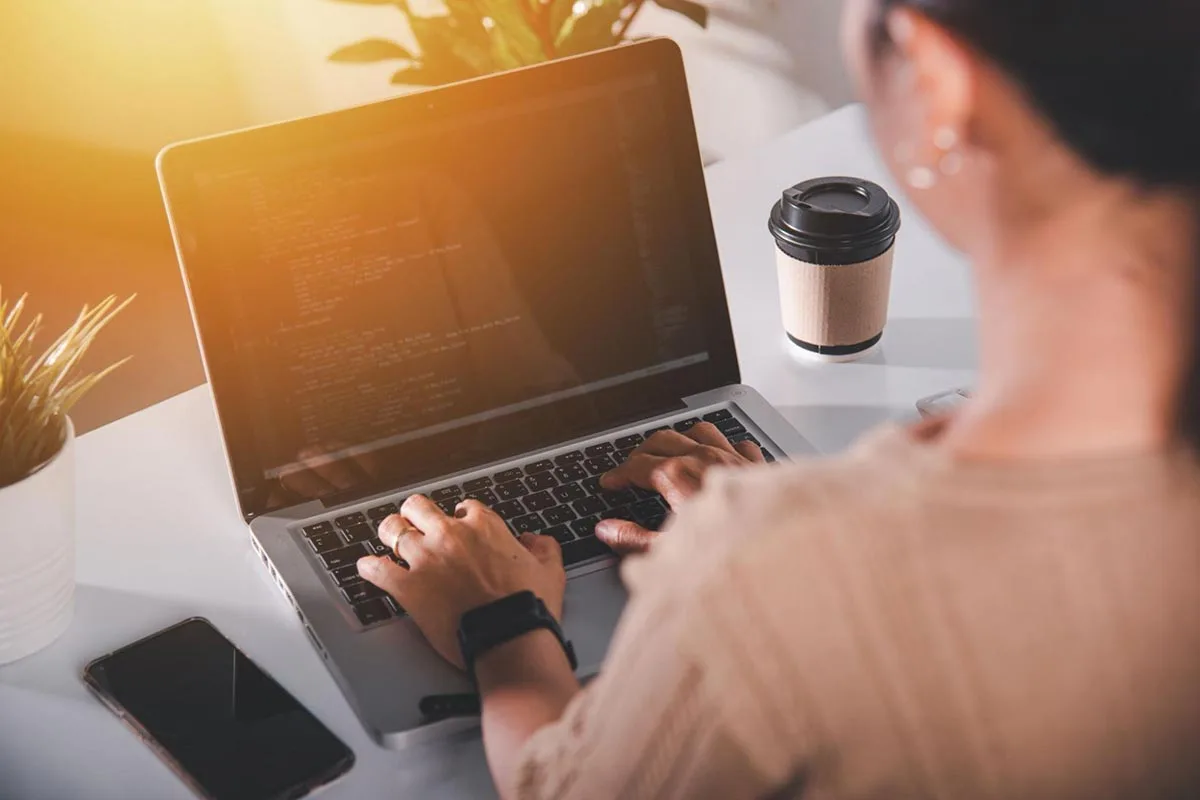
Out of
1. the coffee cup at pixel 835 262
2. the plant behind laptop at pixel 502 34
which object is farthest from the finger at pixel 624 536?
the plant behind laptop at pixel 502 34

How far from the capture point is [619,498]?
96 centimetres

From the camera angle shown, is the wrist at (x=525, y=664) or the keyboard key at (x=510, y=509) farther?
the keyboard key at (x=510, y=509)

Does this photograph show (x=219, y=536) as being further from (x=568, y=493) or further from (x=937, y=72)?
(x=937, y=72)

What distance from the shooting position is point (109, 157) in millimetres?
2107

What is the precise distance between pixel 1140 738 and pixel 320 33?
2.04 m

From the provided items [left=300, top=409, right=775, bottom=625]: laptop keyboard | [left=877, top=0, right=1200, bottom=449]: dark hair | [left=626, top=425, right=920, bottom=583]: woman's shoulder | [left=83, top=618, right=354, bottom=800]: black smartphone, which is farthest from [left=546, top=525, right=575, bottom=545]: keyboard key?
[left=877, top=0, right=1200, bottom=449]: dark hair

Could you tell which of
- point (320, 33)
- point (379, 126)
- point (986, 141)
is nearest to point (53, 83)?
point (320, 33)

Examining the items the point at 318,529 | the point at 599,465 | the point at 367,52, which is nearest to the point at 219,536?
the point at 318,529

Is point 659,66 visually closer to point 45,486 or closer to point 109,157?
point 45,486

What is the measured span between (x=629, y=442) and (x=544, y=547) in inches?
6.2

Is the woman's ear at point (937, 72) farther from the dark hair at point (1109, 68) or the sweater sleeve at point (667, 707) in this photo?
the sweater sleeve at point (667, 707)

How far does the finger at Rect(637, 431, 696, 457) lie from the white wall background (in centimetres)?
101

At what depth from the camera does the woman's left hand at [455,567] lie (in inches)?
32.3

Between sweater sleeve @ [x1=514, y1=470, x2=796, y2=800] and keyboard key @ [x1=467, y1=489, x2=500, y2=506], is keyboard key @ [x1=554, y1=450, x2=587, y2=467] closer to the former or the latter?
keyboard key @ [x1=467, y1=489, x2=500, y2=506]
